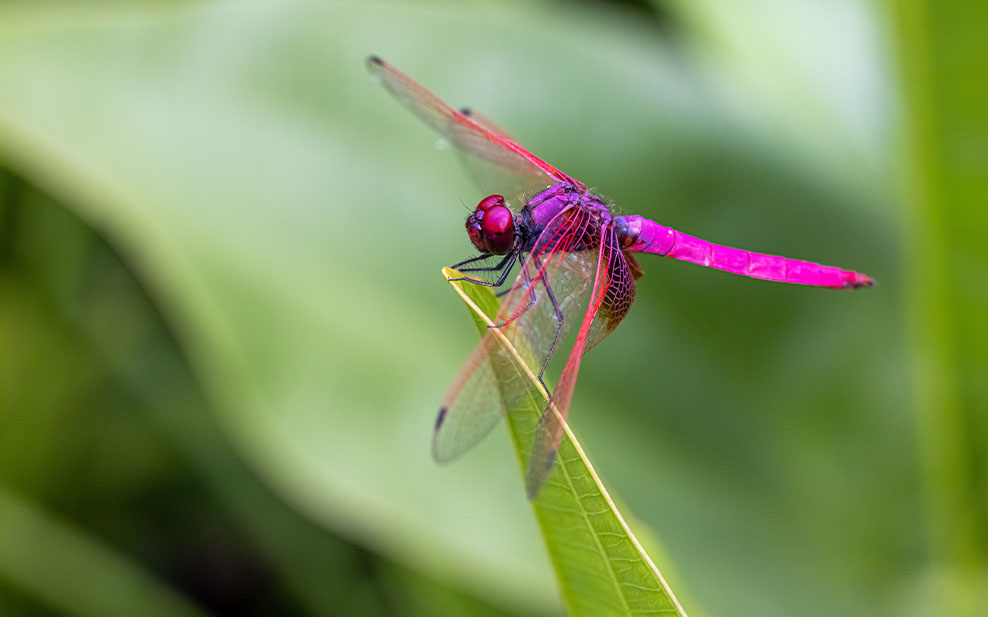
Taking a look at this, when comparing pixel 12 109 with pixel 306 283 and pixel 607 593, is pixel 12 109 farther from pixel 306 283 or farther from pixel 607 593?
pixel 607 593

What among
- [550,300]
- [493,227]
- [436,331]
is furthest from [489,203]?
[436,331]

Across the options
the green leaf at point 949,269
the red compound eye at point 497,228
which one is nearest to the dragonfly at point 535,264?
the red compound eye at point 497,228

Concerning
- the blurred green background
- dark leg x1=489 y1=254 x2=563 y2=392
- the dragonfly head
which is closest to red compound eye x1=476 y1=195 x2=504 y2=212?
the dragonfly head

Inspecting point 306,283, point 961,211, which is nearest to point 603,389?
point 306,283

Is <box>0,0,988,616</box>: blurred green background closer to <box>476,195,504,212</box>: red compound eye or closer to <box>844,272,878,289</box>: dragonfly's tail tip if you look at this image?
<box>844,272,878,289</box>: dragonfly's tail tip

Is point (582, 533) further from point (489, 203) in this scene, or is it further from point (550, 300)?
point (489, 203)
